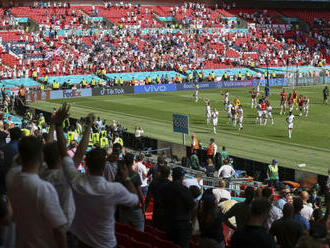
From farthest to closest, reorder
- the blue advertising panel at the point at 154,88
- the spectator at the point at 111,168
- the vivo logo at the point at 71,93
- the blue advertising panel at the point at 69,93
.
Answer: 1. the blue advertising panel at the point at 154,88
2. the vivo logo at the point at 71,93
3. the blue advertising panel at the point at 69,93
4. the spectator at the point at 111,168

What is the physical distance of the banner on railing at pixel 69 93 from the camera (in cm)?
5253

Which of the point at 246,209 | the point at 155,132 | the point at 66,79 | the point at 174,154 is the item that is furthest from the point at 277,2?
the point at 246,209

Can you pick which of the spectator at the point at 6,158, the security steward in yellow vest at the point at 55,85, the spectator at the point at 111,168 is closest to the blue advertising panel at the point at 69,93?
the security steward in yellow vest at the point at 55,85

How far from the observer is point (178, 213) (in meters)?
8.28

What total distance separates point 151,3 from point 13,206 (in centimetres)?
8118

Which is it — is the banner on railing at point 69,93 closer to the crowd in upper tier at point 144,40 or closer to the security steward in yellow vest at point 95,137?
the crowd in upper tier at point 144,40

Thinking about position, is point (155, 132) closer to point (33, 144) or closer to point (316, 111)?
point (316, 111)

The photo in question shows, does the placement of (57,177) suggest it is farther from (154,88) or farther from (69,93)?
(154,88)

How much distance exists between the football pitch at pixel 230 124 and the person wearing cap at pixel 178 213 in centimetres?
1732

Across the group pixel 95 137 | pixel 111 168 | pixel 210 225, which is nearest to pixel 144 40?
pixel 95 137

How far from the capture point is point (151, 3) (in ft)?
277

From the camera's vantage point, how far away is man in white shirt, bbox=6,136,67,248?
5.33 meters

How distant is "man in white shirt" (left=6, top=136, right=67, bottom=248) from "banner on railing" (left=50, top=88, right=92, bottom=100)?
47.7 m

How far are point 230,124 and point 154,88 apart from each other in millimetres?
22703
